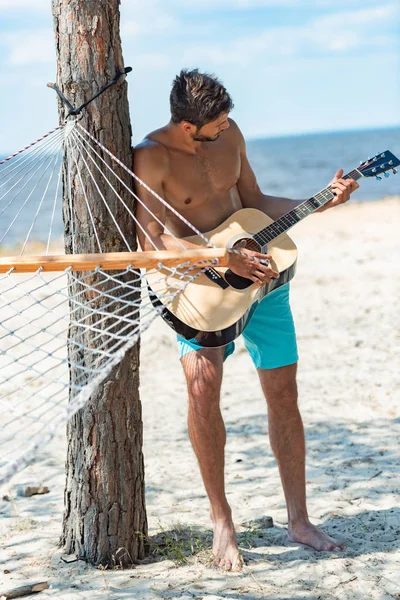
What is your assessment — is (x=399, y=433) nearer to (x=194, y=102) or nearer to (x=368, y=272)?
(x=194, y=102)

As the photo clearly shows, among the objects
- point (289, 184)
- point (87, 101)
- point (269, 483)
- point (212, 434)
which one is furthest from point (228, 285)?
point (289, 184)

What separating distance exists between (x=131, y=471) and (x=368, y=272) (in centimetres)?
536

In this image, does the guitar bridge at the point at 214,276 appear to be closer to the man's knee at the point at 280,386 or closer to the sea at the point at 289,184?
the man's knee at the point at 280,386

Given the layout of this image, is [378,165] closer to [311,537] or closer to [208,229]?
[208,229]

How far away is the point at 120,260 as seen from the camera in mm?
2217

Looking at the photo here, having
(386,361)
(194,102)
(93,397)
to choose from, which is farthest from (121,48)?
(386,361)

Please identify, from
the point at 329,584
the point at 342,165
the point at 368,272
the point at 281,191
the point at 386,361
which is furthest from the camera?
the point at 342,165

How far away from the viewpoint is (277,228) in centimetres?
288

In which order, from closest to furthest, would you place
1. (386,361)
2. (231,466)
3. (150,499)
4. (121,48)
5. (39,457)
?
(121,48) → (150,499) → (231,466) → (39,457) → (386,361)

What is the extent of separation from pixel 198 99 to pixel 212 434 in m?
1.11

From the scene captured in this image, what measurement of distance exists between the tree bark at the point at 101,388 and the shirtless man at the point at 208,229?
153mm

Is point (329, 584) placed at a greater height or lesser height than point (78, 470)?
lesser

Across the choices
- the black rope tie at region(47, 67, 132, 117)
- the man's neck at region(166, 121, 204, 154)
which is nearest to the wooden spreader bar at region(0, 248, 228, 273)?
the black rope tie at region(47, 67, 132, 117)

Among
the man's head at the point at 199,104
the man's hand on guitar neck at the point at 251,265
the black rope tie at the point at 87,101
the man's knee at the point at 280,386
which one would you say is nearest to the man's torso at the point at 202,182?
the man's head at the point at 199,104
